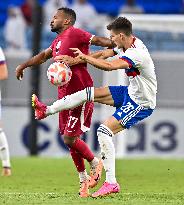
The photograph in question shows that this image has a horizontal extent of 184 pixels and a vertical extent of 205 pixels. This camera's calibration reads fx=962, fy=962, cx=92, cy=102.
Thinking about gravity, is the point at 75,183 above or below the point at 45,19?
below

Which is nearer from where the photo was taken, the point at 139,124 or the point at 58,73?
the point at 58,73

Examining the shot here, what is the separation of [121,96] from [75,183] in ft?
9.00

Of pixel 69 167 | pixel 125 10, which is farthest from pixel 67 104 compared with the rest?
pixel 125 10

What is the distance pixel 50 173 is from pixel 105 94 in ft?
15.6

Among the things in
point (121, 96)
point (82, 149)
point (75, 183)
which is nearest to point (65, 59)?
point (121, 96)

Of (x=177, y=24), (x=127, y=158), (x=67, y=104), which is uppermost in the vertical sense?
(x=177, y=24)

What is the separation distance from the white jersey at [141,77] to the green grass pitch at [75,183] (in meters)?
1.09

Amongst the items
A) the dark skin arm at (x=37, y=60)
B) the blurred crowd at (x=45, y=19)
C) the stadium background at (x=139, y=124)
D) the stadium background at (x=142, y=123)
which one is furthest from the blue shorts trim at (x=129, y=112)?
the blurred crowd at (x=45, y=19)

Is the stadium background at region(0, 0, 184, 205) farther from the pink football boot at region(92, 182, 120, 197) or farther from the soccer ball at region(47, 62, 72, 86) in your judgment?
the pink football boot at region(92, 182, 120, 197)

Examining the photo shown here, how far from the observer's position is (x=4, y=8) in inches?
921

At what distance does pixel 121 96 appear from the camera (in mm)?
10797

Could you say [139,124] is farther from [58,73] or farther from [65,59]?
[58,73]

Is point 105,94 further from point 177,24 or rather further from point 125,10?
point 125,10

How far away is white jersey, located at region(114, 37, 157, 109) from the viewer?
34.0ft
